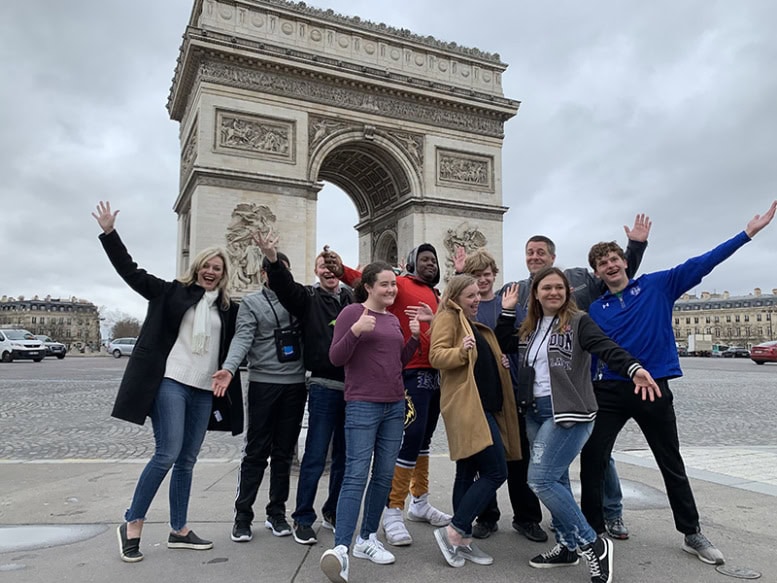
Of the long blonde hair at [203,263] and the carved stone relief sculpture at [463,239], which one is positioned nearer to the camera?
the long blonde hair at [203,263]

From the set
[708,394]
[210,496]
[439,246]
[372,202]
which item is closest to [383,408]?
[210,496]

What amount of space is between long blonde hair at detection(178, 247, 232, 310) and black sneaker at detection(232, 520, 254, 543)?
1246 mm

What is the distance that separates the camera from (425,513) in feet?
12.3

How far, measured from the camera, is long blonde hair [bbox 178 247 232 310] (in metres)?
3.52

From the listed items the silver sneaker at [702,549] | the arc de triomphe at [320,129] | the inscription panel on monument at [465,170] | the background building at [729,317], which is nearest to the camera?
the silver sneaker at [702,549]

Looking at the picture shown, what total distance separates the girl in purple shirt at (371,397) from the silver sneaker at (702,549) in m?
1.55

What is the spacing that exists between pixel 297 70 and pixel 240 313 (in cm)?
1928

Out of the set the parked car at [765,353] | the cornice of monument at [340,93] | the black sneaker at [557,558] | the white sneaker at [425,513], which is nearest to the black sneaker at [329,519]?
the white sneaker at [425,513]

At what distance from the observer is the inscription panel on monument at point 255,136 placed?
65.3 ft

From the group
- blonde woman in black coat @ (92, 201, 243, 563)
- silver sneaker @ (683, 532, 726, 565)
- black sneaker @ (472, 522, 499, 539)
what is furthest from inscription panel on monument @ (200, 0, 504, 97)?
silver sneaker @ (683, 532, 726, 565)

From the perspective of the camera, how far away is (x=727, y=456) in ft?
19.1

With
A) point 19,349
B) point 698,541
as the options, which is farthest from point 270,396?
point 19,349

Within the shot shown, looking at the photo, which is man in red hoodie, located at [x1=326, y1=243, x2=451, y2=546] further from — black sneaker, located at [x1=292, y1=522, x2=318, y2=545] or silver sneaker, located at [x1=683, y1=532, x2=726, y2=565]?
silver sneaker, located at [x1=683, y1=532, x2=726, y2=565]

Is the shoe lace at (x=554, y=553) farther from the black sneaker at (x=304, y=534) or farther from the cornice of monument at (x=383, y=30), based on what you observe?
the cornice of monument at (x=383, y=30)
